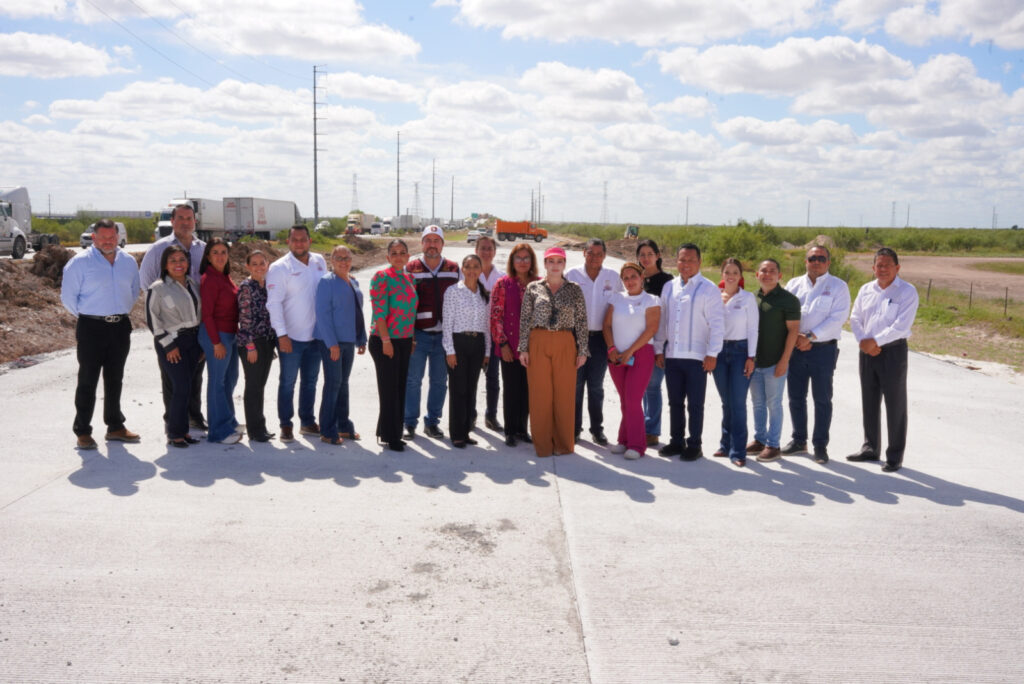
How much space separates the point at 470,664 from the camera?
3.25m

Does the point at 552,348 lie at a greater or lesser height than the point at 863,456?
greater

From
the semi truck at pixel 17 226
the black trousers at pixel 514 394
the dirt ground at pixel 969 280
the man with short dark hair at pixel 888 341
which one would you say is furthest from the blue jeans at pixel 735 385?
the semi truck at pixel 17 226

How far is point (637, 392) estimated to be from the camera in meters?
6.23

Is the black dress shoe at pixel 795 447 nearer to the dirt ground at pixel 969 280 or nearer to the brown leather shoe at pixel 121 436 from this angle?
the brown leather shoe at pixel 121 436

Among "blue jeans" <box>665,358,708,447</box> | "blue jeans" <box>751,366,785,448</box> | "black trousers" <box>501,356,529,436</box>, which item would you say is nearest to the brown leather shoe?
"black trousers" <box>501,356,529,436</box>

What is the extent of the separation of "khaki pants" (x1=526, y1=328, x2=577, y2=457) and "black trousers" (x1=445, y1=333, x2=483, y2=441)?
1.61 feet

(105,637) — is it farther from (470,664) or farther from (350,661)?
(470,664)

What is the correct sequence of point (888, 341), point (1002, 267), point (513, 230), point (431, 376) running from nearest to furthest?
point (888, 341) < point (431, 376) < point (1002, 267) < point (513, 230)

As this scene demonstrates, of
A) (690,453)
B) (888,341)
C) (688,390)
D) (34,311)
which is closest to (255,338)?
(688,390)

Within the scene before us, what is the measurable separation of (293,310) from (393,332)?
872 mm

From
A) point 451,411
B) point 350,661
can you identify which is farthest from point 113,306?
point 350,661

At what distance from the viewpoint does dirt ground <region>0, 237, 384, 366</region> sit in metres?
10.8

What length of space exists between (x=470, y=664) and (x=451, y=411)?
3.35m

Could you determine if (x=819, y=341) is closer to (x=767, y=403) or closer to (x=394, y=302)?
(x=767, y=403)
